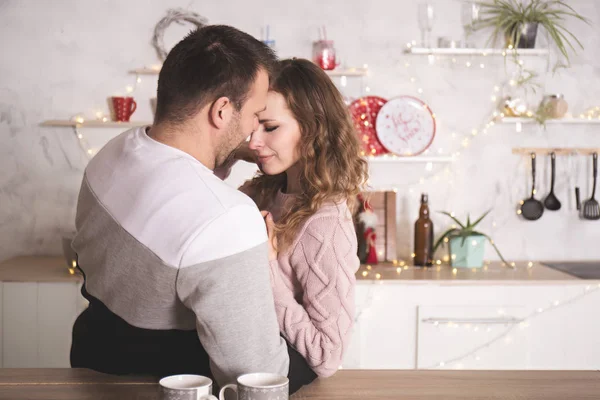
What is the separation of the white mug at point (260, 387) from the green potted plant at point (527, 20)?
2.54 metres

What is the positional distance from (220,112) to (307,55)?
205 cm

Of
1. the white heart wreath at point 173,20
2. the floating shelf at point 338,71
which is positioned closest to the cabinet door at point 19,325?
the floating shelf at point 338,71

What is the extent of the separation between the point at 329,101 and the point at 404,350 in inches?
55.0

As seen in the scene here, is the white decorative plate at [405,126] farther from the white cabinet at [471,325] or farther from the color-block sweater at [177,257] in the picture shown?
the color-block sweater at [177,257]

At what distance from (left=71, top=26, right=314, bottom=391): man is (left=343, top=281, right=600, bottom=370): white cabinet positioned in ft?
4.62

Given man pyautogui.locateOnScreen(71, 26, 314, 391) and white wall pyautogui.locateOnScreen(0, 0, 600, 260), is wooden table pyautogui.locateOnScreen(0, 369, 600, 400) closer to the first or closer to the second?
man pyautogui.locateOnScreen(71, 26, 314, 391)

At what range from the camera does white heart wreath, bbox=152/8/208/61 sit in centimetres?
328

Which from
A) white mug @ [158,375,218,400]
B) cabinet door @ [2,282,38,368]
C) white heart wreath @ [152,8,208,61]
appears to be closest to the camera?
white mug @ [158,375,218,400]

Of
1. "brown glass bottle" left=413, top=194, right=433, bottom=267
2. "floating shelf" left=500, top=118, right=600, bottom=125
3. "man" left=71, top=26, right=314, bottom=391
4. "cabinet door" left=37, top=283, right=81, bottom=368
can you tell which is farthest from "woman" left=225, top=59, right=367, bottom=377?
"floating shelf" left=500, top=118, right=600, bottom=125

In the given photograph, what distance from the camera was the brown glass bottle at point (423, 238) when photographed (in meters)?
3.25

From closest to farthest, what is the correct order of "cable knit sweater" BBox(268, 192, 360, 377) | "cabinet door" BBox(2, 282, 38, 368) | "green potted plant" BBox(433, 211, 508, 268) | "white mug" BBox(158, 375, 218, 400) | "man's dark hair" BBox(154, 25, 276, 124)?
"white mug" BBox(158, 375, 218, 400)
"man's dark hair" BBox(154, 25, 276, 124)
"cable knit sweater" BBox(268, 192, 360, 377)
"cabinet door" BBox(2, 282, 38, 368)
"green potted plant" BBox(433, 211, 508, 268)

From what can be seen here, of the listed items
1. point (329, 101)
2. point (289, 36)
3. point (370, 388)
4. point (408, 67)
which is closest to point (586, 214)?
point (408, 67)

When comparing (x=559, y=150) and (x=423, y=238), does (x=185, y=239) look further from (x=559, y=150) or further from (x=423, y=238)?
(x=559, y=150)

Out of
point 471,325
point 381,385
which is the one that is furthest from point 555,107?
point 381,385
